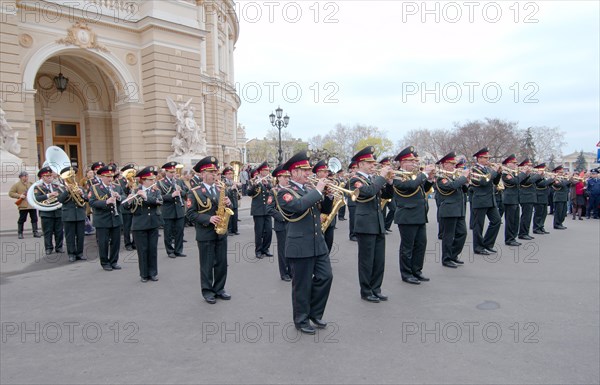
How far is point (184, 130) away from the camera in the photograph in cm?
2159

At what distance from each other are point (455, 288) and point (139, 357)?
4.61 m

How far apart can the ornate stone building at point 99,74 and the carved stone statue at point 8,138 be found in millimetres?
720

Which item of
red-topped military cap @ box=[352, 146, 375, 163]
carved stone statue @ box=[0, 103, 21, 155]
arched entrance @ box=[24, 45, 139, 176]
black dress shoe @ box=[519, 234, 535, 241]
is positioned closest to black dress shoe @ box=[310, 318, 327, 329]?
red-topped military cap @ box=[352, 146, 375, 163]

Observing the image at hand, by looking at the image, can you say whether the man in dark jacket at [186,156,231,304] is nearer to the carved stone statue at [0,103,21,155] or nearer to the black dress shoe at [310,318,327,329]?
the black dress shoe at [310,318,327,329]

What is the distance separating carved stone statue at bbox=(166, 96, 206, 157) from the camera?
21.4 meters

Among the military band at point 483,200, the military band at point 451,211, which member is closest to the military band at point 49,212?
the military band at point 451,211

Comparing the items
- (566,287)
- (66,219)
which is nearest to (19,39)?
(66,219)

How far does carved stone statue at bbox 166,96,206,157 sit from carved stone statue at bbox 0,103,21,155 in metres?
7.09

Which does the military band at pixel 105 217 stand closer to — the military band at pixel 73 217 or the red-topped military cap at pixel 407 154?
the military band at pixel 73 217

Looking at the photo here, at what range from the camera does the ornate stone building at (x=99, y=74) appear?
1728cm

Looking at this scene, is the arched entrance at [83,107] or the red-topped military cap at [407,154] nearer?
the red-topped military cap at [407,154]

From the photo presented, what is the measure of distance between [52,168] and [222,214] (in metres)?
6.29

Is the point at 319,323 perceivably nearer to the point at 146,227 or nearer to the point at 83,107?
the point at 146,227

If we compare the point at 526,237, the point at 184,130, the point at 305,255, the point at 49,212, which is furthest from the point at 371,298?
the point at 184,130
